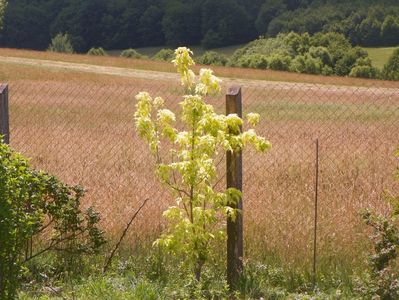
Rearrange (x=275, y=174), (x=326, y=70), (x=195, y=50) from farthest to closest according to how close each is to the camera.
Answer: (x=195, y=50)
(x=326, y=70)
(x=275, y=174)

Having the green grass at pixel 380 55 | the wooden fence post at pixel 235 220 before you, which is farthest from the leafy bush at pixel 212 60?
the wooden fence post at pixel 235 220

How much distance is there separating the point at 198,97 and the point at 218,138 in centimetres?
39

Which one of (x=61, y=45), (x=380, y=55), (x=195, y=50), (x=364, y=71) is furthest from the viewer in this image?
(x=195, y=50)

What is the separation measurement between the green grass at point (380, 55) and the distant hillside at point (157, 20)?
329 inches

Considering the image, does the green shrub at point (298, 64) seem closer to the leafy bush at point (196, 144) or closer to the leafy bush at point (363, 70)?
the leafy bush at point (363, 70)

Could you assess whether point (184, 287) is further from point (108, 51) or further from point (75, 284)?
point (108, 51)

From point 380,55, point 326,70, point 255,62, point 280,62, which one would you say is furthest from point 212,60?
point 380,55

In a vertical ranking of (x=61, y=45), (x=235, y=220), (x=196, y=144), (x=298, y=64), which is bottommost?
(x=298, y=64)

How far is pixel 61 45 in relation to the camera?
102 m

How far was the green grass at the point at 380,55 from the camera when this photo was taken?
8662 cm

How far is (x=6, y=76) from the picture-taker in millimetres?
36500

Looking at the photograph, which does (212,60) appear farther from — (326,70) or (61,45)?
(61,45)

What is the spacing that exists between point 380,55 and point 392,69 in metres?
17.1

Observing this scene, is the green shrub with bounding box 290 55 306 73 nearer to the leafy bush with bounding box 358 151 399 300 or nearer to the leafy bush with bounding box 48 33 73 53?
the leafy bush with bounding box 48 33 73 53
